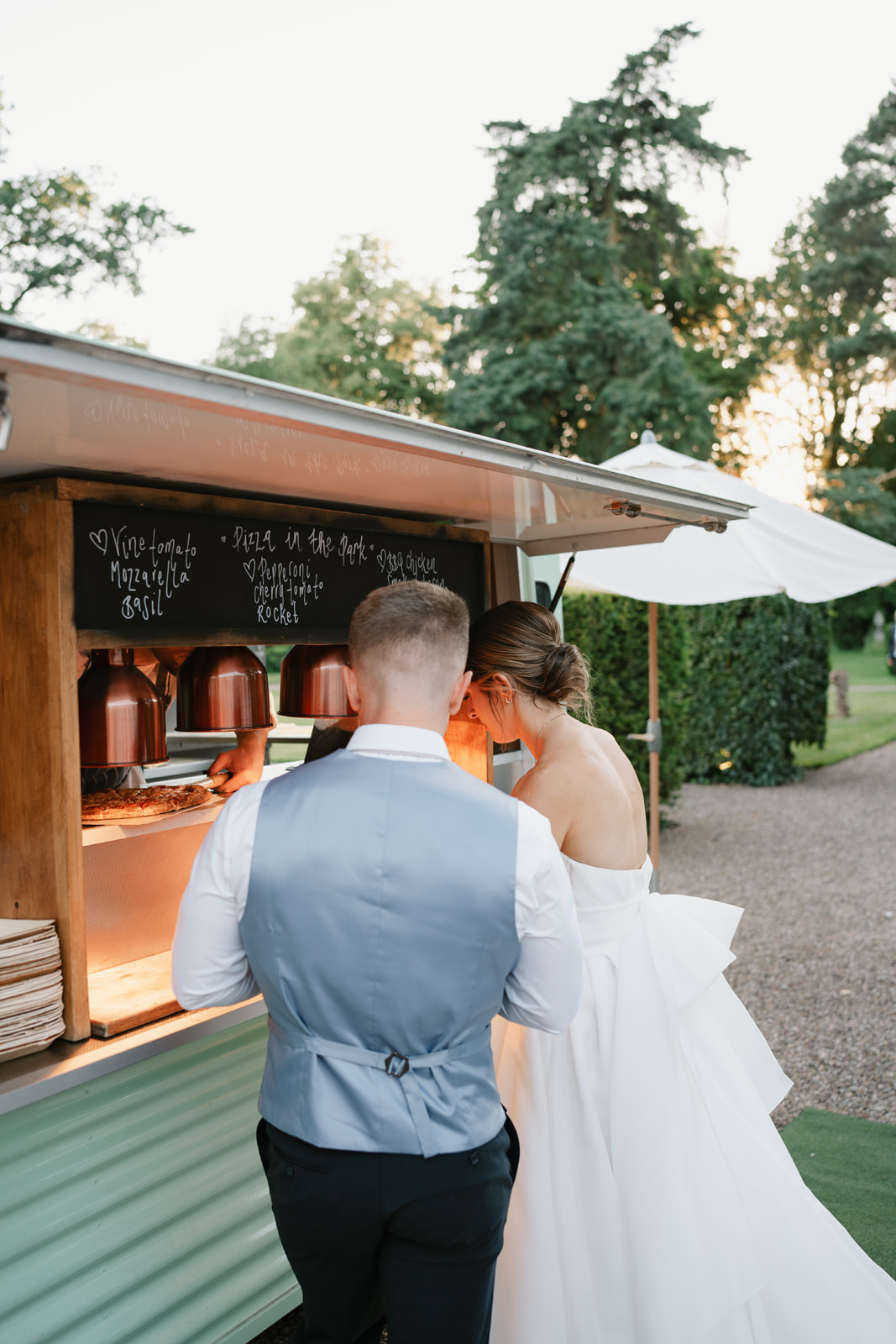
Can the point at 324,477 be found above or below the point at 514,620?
above

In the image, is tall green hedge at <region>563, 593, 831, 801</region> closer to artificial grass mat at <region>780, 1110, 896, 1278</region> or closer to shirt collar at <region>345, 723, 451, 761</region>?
artificial grass mat at <region>780, 1110, 896, 1278</region>

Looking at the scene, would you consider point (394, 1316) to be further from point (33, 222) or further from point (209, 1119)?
point (33, 222)

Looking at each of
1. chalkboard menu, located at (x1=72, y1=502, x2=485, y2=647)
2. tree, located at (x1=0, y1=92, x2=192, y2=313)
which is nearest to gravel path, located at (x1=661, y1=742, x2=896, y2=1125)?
chalkboard menu, located at (x1=72, y1=502, x2=485, y2=647)

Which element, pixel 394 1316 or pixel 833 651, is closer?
pixel 394 1316

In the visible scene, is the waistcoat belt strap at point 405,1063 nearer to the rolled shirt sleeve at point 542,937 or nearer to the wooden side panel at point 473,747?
the rolled shirt sleeve at point 542,937

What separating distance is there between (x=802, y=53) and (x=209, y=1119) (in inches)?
932

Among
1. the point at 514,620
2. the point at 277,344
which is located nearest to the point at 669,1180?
the point at 514,620

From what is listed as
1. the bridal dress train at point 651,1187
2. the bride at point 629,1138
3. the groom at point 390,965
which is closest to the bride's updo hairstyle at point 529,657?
the bride at point 629,1138

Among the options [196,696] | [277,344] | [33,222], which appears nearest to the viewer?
[196,696]

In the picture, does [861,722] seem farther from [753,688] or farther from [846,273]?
[846,273]

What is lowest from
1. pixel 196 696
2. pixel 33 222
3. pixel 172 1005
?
pixel 172 1005

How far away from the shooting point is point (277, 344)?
32219 millimetres

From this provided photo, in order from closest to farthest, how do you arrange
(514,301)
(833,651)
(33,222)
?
(33,222)
(514,301)
(833,651)

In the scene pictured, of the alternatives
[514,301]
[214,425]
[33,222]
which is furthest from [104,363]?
[514,301]
